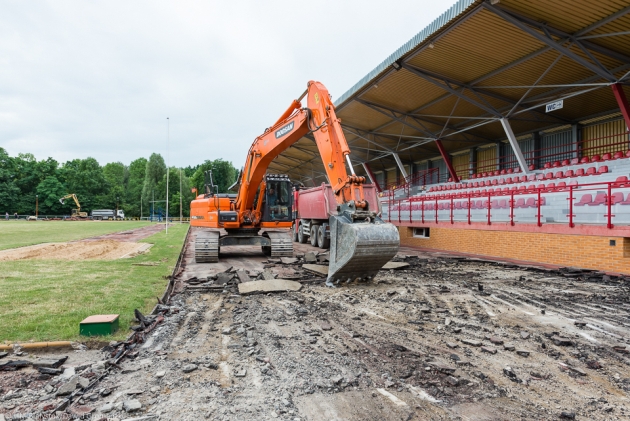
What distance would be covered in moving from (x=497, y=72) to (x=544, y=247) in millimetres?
8948

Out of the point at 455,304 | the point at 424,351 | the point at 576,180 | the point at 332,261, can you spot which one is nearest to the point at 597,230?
the point at 576,180

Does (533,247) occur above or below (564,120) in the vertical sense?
below

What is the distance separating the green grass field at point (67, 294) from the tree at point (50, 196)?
277 feet

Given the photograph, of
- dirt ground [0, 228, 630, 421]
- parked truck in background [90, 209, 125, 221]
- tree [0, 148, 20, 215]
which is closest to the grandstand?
dirt ground [0, 228, 630, 421]

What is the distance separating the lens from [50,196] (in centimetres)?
8069

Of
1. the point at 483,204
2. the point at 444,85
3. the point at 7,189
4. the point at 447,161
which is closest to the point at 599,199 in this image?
the point at 483,204

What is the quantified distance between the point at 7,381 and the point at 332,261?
5.77m

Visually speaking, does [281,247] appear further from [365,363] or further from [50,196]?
[50,196]

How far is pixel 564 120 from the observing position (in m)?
22.2

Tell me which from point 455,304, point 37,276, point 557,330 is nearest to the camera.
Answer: point 557,330

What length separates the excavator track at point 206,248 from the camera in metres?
12.6

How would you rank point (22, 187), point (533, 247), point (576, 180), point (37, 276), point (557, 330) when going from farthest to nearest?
point (22, 187)
point (576, 180)
point (533, 247)
point (37, 276)
point (557, 330)

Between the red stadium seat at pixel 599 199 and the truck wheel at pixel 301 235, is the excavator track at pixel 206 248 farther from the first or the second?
the red stadium seat at pixel 599 199

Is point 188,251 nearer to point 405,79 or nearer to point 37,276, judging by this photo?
point 37,276
